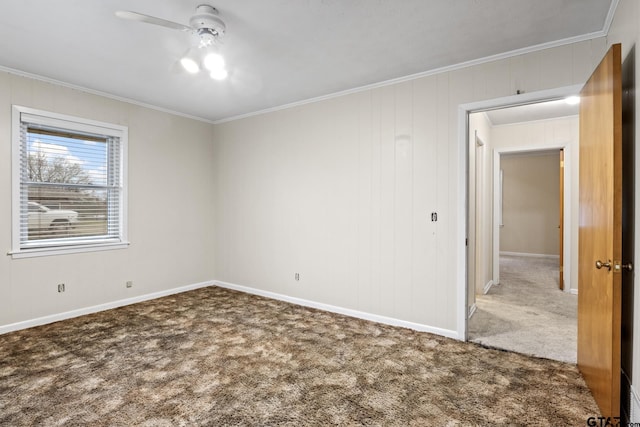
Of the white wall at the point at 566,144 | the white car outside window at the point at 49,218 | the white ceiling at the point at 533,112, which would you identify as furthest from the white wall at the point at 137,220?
the white wall at the point at 566,144

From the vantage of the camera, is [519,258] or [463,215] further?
[519,258]

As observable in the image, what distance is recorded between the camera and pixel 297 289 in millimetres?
4555

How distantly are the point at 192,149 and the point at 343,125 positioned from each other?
246 cm

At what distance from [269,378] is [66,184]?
10.6 ft

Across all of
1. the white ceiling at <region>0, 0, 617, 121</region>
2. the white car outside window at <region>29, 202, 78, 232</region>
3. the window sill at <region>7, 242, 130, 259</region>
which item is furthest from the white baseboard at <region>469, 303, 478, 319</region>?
the white car outside window at <region>29, 202, 78, 232</region>

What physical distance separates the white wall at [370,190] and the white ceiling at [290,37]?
247mm

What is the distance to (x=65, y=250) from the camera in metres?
3.88

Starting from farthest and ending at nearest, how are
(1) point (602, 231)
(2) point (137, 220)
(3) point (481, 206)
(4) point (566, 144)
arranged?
(4) point (566, 144), (3) point (481, 206), (2) point (137, 220), (1) point (602, 231)

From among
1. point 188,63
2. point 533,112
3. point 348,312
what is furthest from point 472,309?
point 188,63

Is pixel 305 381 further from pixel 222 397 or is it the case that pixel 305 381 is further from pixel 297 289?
pixel 297 289

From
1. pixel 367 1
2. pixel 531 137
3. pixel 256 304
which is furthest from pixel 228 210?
pixel 531 137

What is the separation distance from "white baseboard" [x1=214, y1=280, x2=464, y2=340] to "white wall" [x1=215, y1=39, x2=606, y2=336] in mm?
44

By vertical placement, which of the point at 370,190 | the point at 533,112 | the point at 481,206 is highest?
the point at 533,112

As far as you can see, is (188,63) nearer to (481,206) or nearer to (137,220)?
(137,220)
